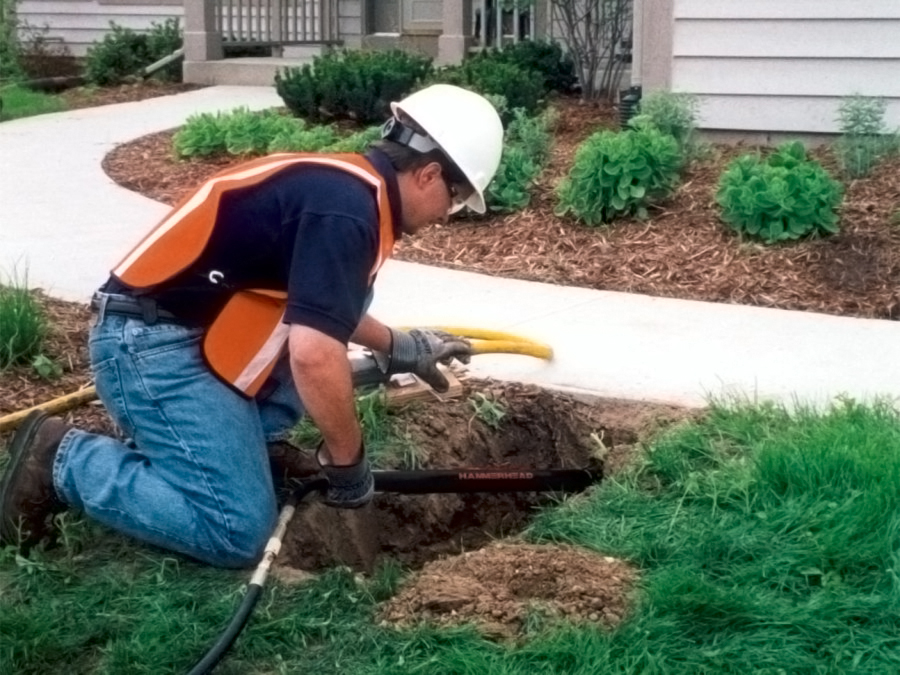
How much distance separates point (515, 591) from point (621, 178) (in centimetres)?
382

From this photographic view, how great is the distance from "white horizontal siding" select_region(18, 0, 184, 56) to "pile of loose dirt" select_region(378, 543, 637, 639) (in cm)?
1326

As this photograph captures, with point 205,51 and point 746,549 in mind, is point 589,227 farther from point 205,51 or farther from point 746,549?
point 205,51

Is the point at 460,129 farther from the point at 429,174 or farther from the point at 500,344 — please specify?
the point at 500,344

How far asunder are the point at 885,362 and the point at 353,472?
93.8 inches

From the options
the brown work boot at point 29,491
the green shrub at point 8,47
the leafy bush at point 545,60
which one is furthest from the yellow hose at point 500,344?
the green shrub at point 8,47

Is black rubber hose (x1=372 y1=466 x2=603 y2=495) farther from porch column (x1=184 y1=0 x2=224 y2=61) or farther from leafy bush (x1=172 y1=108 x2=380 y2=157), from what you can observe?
porch column (x1=184 y1=0 x2=224 y2=61)

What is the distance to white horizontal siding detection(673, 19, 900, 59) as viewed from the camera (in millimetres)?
8062

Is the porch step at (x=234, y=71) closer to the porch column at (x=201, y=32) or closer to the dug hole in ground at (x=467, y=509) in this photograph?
the porch column at (x=201, y=32)

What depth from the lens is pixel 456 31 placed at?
1346 cm

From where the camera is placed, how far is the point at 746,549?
10.8 feet

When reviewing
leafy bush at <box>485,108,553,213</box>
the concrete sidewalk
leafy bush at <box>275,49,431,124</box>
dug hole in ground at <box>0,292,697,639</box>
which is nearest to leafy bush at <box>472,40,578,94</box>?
leafy bush at <box>275,49,431,124</box>

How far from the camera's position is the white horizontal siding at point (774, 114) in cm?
820

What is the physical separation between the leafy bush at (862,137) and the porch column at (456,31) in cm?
617

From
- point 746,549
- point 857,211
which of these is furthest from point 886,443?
point 857,211
